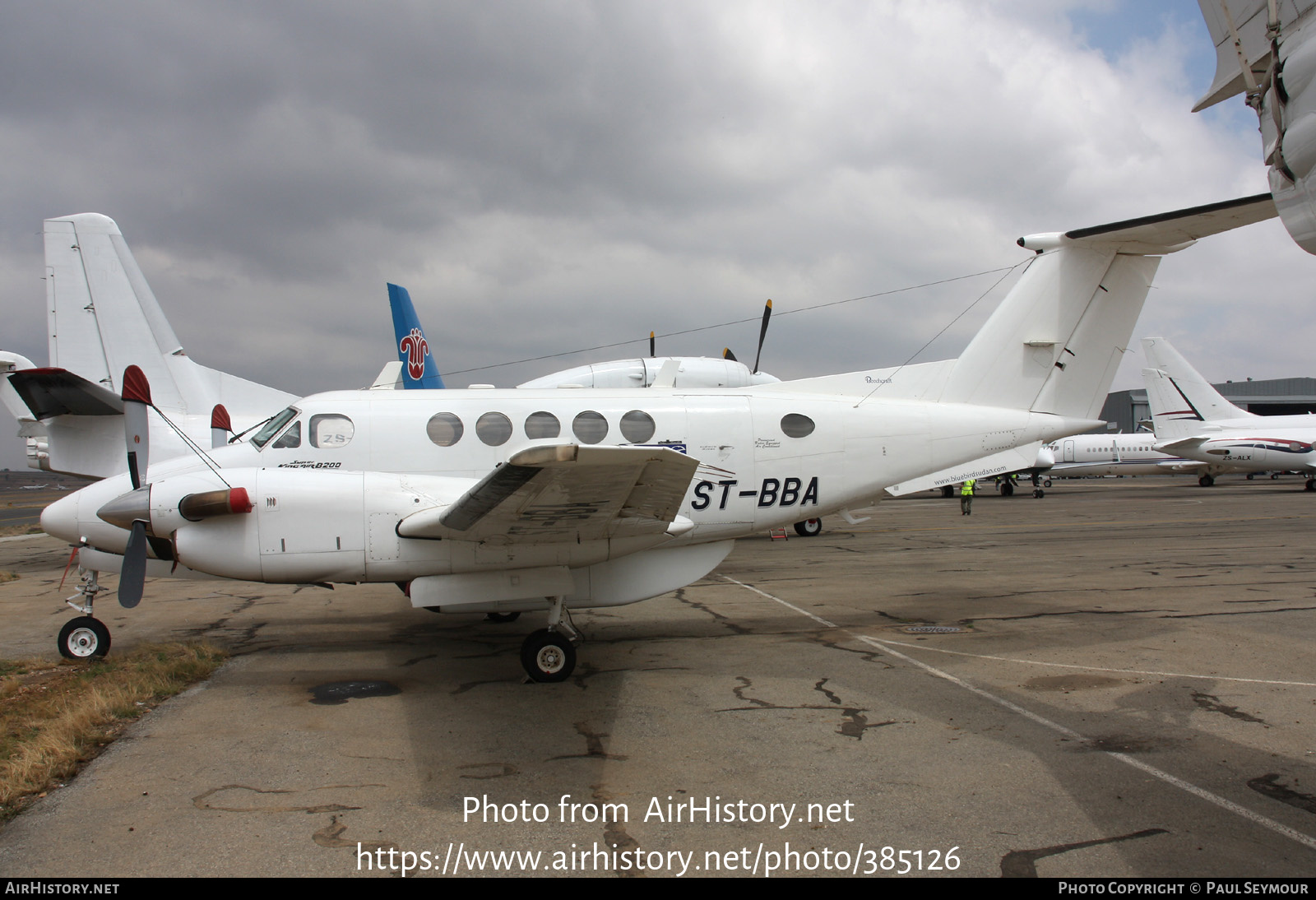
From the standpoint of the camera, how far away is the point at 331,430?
7.79 metres

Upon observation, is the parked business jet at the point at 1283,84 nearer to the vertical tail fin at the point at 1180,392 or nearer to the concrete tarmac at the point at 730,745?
the concrete tarmac at the point at 730,745

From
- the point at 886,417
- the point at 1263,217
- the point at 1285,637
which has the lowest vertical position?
the point at 1285,637

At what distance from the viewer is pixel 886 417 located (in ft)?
28.2

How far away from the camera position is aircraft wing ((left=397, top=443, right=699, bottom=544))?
494 centimetres

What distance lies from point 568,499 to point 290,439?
3823 mm

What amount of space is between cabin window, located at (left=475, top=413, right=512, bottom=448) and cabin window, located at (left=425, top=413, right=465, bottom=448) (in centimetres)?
20

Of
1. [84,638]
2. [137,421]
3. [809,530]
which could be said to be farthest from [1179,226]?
[809,530]

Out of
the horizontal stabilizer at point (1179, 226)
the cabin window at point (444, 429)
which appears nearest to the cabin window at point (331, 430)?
the cabin window at point (444, 429)

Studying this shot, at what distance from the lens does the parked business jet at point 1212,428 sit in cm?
3616

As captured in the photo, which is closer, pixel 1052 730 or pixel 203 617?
pixel 1052 730

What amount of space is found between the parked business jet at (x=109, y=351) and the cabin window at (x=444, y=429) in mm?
6812

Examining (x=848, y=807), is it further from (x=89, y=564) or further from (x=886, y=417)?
(x=89, y=564)
